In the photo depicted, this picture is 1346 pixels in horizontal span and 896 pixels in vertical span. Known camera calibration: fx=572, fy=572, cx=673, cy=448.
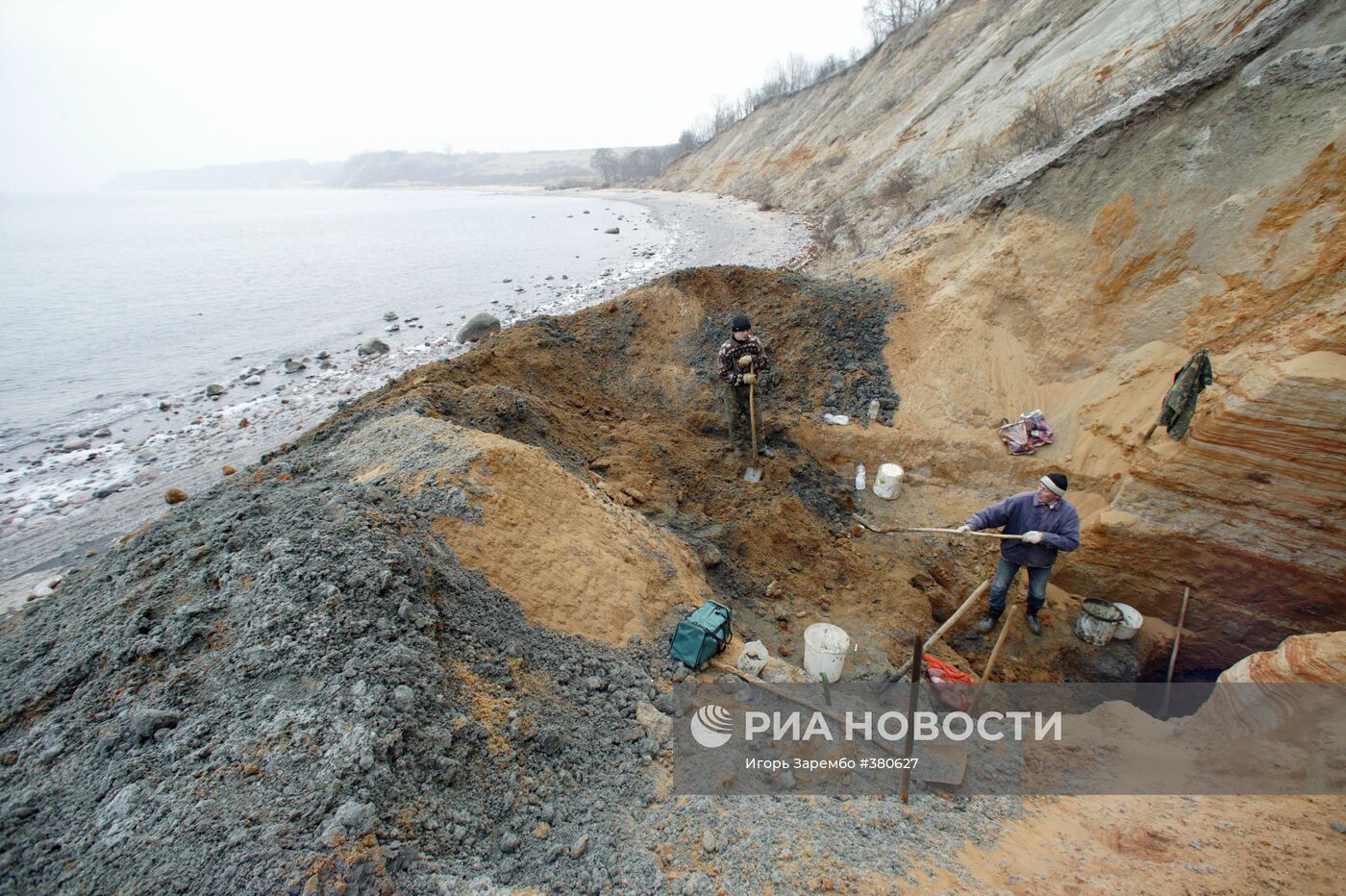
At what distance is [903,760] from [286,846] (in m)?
3.49

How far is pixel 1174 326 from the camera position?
22.7 ft

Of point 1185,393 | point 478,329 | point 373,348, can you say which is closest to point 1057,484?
point 1185,393

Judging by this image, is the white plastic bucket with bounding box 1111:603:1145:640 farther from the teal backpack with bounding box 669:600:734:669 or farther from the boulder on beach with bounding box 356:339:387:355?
the boulder on beach with bounding box 356:339:387:355

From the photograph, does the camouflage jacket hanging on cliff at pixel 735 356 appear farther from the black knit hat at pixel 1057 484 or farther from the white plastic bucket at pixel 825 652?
the white plastic bucket at pixel 825 652

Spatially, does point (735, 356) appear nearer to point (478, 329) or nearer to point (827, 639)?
point (827, 639)

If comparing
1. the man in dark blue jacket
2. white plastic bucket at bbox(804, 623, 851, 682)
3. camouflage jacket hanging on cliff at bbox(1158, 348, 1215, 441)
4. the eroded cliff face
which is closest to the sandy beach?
white plastic bucket at bbox(804, 623, 851, 682)

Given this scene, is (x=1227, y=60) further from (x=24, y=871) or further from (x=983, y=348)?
(x=24, y=871)

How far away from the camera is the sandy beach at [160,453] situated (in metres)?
8.88

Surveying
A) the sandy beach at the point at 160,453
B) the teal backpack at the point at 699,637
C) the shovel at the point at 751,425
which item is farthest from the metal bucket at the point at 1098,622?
the sandy beach at the point at 160,453

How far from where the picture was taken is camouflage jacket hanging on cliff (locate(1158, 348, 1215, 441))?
5727mm

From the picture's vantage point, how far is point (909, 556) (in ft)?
23.3

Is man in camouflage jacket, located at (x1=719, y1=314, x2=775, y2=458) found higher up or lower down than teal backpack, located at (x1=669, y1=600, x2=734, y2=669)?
higher up

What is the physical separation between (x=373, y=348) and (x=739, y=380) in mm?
13067

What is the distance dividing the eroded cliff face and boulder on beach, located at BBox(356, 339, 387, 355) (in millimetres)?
13191
